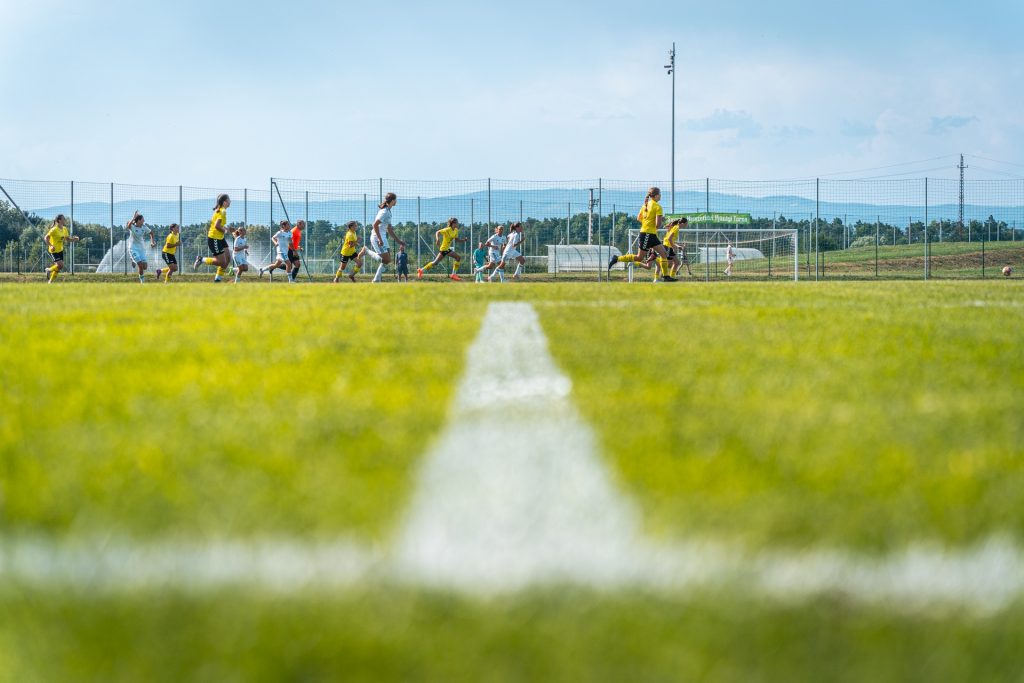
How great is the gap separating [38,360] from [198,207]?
29563 mm

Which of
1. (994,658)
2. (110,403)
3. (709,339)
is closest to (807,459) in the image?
(994,658)

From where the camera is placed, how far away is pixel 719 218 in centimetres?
3534

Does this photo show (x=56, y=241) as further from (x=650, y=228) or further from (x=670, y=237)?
(x=670, y=237)

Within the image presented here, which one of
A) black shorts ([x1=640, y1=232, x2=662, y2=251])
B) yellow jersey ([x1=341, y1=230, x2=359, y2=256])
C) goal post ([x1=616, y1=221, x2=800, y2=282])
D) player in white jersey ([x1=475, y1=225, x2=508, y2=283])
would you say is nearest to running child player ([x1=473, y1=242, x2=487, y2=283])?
player in white jersey ([x1=475, y1=225, x2=508, y2=283])

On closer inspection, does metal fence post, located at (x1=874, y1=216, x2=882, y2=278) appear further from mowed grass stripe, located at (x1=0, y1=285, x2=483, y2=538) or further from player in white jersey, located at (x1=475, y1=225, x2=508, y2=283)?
mowed grass stripe, located at (x1=0, y1=285, x2=483, y2=538)

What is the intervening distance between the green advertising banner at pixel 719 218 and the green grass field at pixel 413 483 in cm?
3199

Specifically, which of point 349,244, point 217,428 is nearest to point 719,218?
point 349,244

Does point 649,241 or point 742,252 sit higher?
point 742,252

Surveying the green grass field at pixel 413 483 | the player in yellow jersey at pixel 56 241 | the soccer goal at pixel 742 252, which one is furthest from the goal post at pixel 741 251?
the green grass field at pixel 413 483

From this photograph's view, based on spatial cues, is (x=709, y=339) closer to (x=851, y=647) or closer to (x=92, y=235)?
(x=851, y=647)

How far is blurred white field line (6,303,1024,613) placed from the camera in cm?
117

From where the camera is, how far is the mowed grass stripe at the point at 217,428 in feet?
4.76

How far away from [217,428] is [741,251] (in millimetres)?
36460

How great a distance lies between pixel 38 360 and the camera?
11.3 feet
